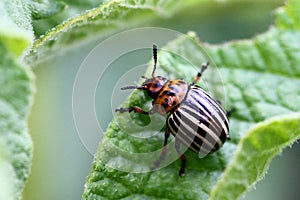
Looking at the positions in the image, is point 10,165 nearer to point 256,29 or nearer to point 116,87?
point 116,87

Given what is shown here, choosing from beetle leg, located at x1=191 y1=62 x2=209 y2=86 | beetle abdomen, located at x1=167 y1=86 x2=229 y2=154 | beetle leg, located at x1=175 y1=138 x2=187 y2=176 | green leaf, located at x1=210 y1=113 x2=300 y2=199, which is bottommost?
green leaf, located at x1=210 y1=113 x2=300 y2=199

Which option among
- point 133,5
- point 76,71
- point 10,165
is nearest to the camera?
point 10,165

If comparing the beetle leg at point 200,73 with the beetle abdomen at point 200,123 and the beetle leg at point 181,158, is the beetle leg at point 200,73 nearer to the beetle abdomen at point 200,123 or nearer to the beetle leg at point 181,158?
the beetle abdomen at point 200,123

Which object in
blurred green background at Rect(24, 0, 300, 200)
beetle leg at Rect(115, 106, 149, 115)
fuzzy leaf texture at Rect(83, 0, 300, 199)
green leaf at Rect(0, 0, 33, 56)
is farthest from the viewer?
blurred green background at Rect(24, 0, 300, 200)

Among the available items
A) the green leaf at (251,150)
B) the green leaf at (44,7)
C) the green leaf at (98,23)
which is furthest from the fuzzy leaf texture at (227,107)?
the green leaf at (44,7)

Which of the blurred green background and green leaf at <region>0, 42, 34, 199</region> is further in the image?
the blurred green background

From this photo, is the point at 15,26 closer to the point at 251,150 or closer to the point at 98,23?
the point at 98,23

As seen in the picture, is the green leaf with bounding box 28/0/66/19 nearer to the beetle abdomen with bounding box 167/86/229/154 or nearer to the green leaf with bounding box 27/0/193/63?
the green leaf with bounding box 27/0/193/63

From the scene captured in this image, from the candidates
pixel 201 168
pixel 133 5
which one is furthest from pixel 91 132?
pixel 133 5

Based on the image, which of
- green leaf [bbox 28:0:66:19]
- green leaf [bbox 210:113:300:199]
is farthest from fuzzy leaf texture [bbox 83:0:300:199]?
green leaf [bbox 28:0:66:19]
